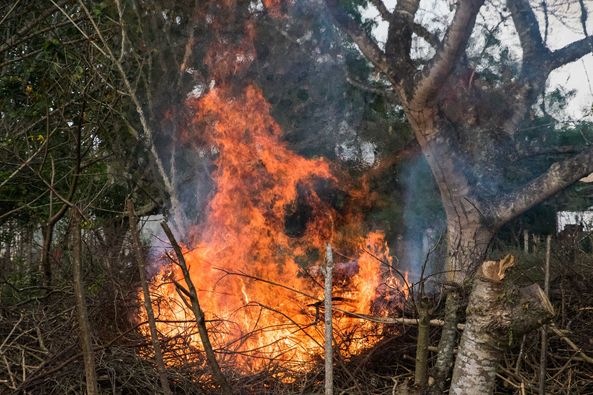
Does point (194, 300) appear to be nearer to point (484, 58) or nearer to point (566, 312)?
point (566, 312)

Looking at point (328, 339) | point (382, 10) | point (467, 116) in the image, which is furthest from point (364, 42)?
point (328, 339)

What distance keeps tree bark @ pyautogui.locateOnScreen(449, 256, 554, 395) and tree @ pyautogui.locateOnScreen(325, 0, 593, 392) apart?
5006 millimetres

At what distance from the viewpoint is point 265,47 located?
1172 centimetres

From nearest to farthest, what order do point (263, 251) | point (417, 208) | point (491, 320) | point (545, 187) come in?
point (491, 320), point (263, 251), point (545, 187), point (417, 208)

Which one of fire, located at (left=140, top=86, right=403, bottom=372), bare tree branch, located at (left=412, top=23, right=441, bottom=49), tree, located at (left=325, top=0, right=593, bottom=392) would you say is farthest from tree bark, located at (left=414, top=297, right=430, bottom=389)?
bare tree branch, located at (left=412, top=23, right=441, bottom=49)

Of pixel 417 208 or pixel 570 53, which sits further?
pixel 417 208

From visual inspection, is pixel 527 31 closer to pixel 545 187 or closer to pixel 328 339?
pixel 545 187

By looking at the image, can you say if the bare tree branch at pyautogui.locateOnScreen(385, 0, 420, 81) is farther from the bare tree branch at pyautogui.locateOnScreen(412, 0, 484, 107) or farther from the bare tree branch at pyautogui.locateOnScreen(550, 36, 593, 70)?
the bare tree branch at pyautogui.locateOnScreen(550, 36, 593, 70)

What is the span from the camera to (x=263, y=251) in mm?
6621

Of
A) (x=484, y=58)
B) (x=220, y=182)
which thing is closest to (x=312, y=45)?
(x=484, y=58)

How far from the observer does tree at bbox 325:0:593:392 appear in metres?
8.07

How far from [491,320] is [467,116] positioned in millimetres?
6468

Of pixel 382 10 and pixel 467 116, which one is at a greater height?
pixel 382 10

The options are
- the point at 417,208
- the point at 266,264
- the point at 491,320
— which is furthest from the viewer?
the point at 417,208
